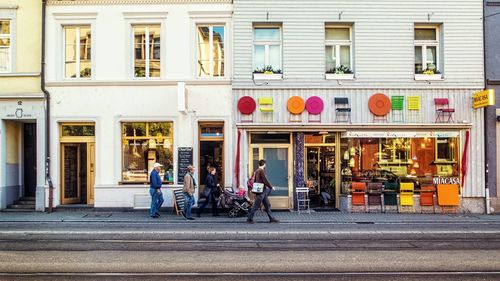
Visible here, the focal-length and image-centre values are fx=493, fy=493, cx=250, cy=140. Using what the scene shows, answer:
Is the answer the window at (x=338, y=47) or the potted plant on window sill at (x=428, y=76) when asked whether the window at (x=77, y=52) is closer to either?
the window at (x=338, y=47)

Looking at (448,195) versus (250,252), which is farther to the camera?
(448,195)

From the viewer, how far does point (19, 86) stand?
18.3 meters

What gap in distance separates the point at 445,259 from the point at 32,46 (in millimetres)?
15879

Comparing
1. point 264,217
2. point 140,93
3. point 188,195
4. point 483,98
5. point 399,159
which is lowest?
point 264,217

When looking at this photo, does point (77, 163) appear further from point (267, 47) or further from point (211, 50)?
point (267, 47)

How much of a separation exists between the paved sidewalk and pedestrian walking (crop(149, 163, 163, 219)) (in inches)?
11.6

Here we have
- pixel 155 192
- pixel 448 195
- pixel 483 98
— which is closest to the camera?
pixel 155 192

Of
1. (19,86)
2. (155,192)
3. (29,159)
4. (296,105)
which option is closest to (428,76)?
(296,105)

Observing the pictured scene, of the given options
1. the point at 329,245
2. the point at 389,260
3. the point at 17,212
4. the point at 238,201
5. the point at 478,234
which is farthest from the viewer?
the point at 17,212

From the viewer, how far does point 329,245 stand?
35.8 ft

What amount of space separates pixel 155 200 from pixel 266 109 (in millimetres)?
5096

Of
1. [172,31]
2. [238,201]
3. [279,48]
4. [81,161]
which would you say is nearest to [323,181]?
[238,201]

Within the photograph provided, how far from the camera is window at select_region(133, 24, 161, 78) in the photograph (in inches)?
726

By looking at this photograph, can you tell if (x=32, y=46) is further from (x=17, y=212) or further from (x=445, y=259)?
(x=445, y=259)
